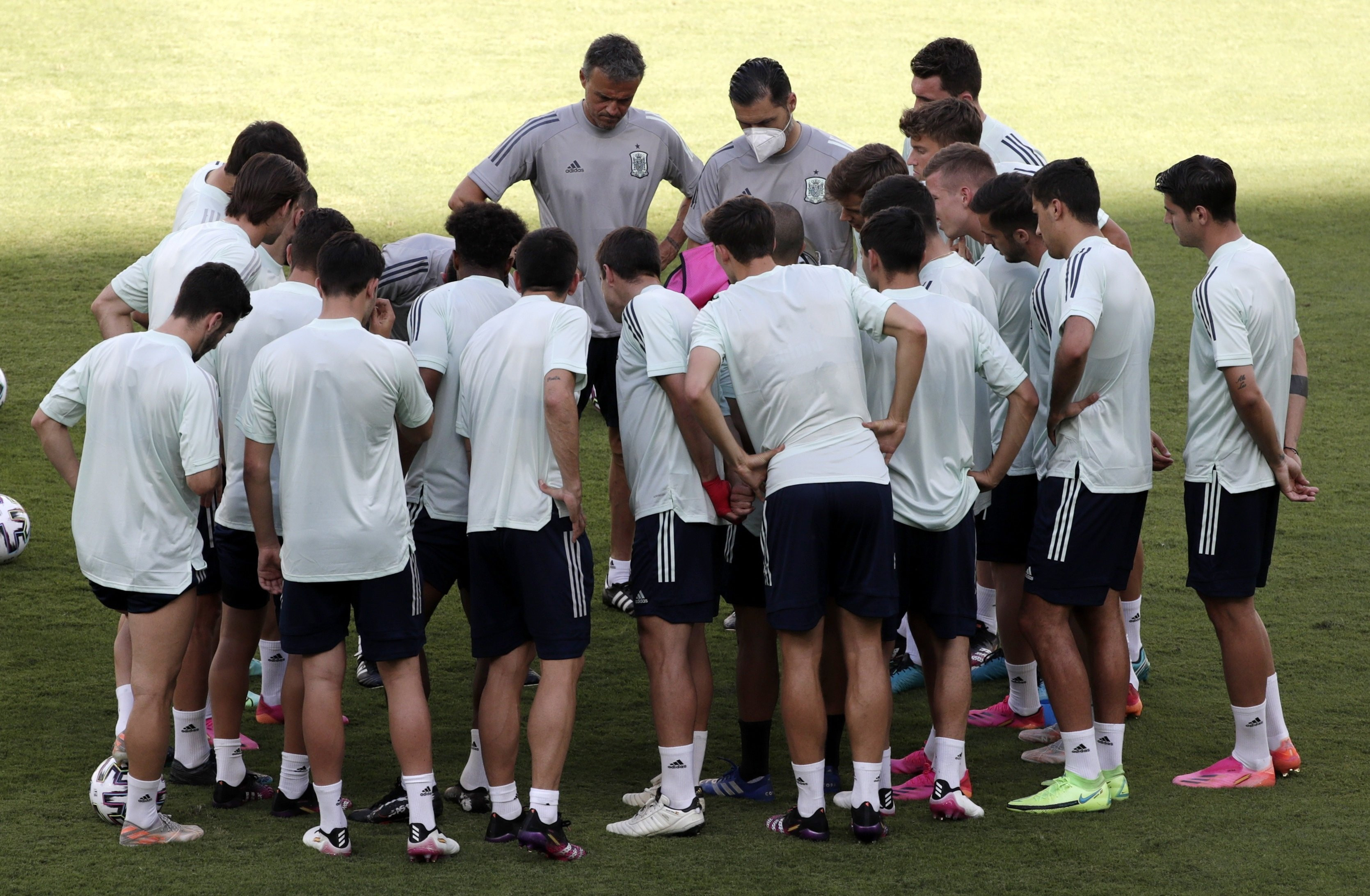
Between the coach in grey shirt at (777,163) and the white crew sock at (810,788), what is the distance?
232cm

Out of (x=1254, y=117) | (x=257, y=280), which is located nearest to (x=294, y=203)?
(x=257, y=280)

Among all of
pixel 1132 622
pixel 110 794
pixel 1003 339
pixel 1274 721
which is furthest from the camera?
pixel 1132 622

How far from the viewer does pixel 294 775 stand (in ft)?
13.7

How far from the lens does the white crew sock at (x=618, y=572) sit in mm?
6156

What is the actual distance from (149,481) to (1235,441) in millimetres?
3134

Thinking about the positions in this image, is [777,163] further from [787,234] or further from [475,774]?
[475,774]

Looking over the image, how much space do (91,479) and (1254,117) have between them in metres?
17.8

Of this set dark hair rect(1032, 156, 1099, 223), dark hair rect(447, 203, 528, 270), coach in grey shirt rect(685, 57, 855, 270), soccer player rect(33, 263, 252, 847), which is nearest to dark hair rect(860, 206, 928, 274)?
dark hair rect(1032, 156, 1099, 223)

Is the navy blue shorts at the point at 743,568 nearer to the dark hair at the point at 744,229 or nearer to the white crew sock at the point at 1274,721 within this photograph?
the dark hair at the point at 744,229

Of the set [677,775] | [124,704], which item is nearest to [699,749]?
Result: [677,775]

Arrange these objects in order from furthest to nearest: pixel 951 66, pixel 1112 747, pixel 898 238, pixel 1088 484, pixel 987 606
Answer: pixel 951 66, pixel 987 606, pixel 1112 747, pixel 1088 484, pixel 898 238

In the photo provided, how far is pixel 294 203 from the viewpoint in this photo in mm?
4629

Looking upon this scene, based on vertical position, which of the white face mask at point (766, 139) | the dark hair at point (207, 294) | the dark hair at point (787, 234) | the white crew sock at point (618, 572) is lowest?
the white crew sock at point (618, 572)

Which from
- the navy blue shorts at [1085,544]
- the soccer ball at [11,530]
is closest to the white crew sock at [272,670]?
the soccer ball at [11,530]
